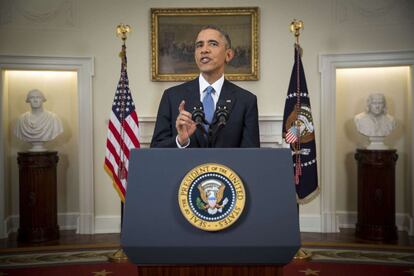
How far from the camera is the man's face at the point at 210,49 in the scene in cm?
226

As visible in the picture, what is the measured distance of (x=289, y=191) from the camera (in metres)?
1.68

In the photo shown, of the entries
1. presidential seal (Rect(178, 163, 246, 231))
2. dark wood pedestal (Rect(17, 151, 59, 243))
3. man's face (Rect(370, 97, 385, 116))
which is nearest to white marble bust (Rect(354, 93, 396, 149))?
man's face (Rect(370, 97, 385, 116))

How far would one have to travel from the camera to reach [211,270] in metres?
1.64

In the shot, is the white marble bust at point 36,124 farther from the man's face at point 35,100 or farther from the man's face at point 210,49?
the man's face at point 210,49

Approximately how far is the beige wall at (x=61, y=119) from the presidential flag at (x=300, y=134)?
3.14 m

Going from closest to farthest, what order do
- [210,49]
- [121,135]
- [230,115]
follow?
[210,49] → [230,115] → [121,135]

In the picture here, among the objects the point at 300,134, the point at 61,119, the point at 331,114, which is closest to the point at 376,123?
the point at 331,114

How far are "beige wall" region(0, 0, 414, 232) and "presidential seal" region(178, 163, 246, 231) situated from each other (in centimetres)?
483

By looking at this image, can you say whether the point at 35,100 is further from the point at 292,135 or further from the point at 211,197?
the point at 211,197

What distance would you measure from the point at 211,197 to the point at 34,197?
4.79 metres

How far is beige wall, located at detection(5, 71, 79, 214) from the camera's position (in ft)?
21.6

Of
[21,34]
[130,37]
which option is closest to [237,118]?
[130,37]

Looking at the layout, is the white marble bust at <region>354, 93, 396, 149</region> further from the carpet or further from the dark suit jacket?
the dark suit jacket

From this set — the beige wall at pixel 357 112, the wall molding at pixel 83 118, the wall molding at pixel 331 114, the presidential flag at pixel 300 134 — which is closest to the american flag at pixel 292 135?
the presidential flag at pixel 300 134
